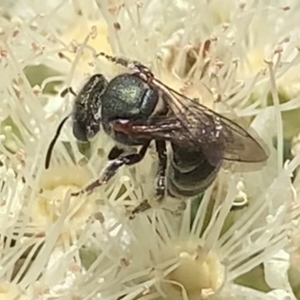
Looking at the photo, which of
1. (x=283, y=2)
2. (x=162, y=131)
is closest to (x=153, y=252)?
(x=162, y=131)

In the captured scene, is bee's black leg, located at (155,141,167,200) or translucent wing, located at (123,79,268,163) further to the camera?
bee's black leg, located at (155,141,167,200)

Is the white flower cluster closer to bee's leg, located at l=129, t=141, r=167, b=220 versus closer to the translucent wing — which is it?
bee's leg, located at l=129, t=141, r=167, b=220

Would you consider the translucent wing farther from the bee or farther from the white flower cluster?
the white flower cluster

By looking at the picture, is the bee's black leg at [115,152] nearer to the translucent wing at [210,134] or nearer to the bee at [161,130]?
the bee at [161,130]

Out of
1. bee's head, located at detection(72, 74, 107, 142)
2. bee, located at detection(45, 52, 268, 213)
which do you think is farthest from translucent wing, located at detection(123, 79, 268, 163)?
bee's head, located at detection(72, 74, 107, 142)

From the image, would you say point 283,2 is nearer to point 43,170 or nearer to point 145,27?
point 145,27

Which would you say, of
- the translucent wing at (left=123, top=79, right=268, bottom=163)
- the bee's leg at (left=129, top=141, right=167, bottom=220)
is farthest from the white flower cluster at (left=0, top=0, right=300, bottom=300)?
the translucent wing at (left=123, top=79, right=268, bottom=163)

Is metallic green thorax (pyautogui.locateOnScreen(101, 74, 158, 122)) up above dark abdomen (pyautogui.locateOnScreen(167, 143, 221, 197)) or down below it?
above

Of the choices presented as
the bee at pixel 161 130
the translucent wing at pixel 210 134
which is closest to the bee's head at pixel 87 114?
the bee at pixel 161 130
